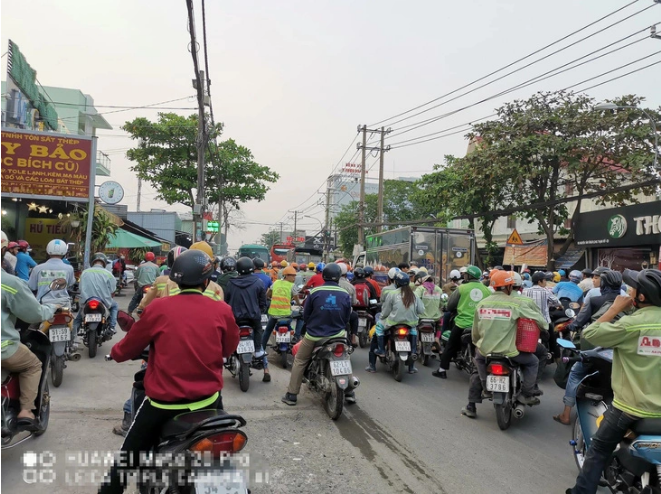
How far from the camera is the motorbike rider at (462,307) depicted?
7590mm

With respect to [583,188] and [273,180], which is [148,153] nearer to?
[273,180]

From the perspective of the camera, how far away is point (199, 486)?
8.26 ft

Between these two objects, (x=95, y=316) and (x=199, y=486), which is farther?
(x=95, y=316)

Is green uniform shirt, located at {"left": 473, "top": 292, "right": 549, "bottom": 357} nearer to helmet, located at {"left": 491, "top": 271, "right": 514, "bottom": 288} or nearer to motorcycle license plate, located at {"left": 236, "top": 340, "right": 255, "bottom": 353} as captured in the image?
helmet, located at {"left": 491, "top": 271, "right": 514, "bottom": 288}

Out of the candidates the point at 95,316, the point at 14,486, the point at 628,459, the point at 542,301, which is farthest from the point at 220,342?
the point at 542,301

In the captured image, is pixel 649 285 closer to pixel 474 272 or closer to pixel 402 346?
pixel 402 346

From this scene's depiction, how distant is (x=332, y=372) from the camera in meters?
5.59

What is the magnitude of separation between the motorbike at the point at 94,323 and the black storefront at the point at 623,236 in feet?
50.4

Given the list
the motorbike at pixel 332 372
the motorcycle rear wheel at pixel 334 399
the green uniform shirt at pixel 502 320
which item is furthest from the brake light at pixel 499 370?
the motorcycle rear wheel at pixel 334 399

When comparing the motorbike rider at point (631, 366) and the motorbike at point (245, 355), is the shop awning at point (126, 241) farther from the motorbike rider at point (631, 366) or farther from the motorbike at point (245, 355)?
the motorbike rider at point (631, 366)

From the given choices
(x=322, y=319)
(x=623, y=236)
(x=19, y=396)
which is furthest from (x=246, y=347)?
(x=623, y=236)

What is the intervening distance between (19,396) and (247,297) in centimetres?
321

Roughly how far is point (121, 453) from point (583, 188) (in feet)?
65.7

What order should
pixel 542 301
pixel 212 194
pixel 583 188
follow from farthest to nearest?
pixel 212 194 → pixel 583 188 → pixel 542 301
